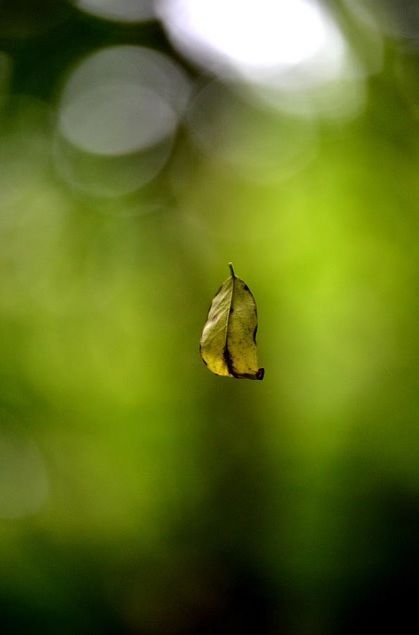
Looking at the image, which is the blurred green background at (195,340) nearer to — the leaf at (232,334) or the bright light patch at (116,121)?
the bright light patch at (116,121)

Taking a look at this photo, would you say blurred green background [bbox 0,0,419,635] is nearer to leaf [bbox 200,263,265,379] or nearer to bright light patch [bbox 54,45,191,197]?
bright light patch [bbox 54,45,191,197]

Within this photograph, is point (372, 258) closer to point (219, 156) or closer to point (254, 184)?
point (254, 184)

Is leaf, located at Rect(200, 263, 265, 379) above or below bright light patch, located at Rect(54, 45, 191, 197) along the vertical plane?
below

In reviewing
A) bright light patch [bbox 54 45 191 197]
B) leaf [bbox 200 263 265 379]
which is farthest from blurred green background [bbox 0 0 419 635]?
leaf [bbox 200 263 265 379]

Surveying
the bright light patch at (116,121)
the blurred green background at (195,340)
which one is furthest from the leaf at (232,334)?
the bright light patch at (116,121)

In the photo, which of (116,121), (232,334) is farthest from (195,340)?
(232,334)

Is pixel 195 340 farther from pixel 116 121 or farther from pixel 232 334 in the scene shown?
pixel 232 334

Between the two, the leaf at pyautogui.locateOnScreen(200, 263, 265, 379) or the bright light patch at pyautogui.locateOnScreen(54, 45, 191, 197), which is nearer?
the leaf at pyautogui.locateOnScreen(200, 263, 265, 379)

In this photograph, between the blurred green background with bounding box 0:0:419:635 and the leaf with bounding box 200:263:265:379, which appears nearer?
the leaf with bounding box 200:263:265:379
